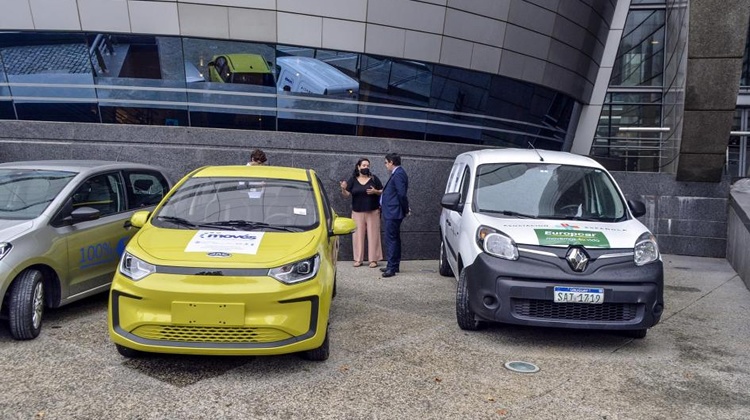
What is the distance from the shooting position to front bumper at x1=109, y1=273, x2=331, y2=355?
4551 mm

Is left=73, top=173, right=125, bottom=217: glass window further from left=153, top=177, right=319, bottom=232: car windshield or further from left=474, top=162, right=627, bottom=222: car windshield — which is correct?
left=474, top=162, right=627, bottom=222: car windshield

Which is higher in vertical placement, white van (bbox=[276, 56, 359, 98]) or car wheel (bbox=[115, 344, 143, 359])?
white van (bbox=[276, 56, 359, 98])

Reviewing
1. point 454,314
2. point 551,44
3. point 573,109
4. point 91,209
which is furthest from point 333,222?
point 573,109

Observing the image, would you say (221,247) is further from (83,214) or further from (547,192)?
(547,192)

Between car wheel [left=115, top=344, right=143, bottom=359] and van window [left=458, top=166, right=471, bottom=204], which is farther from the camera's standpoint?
van window [left=458, top=166, right=471, bottom=204]

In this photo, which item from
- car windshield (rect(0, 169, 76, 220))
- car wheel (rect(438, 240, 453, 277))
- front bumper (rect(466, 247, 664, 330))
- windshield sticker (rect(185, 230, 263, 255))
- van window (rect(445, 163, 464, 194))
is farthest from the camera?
car wheel (rect(438, 240, 453, 277))

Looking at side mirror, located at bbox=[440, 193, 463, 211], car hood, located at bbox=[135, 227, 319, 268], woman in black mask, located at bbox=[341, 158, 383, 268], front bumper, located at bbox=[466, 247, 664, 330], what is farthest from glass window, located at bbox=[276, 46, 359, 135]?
front bumper, located at bbox=[466, 247, 664, 330]

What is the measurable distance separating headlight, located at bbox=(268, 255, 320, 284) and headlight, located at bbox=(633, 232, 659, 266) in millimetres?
2921

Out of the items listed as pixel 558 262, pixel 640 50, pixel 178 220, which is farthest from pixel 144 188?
pixel 640 50

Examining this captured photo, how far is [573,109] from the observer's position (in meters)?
17.2

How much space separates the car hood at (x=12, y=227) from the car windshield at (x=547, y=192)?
Answer: 14.1ft

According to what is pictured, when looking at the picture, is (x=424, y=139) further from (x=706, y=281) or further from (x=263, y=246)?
(x=263, y=246)

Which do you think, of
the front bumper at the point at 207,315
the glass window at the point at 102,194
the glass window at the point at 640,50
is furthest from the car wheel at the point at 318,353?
the glass window at the point at 640,50

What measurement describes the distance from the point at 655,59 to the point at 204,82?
48.7 ft
